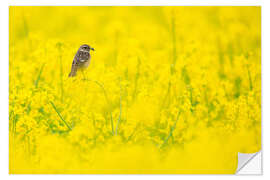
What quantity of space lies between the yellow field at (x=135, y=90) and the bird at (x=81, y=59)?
5 cm

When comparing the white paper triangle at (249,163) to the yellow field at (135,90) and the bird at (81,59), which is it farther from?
→ the bird at (81,59)

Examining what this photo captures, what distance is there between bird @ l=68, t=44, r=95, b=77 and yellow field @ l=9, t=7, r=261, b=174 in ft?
0.16

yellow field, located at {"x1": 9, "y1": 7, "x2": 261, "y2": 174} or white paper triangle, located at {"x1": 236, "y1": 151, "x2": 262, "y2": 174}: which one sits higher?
yellow field, located at {"x1": 9, "y1": 7, "x2": 261, "y2": 174}

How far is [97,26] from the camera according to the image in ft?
11.0

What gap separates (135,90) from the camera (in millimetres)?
3238

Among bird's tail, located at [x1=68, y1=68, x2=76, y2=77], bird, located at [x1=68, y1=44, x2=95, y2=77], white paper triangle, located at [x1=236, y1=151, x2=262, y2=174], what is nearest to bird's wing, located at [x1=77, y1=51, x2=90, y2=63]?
bird, located at [x1=68, y1=44, x2=95, y2=77]

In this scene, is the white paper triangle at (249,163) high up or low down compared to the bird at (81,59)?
down

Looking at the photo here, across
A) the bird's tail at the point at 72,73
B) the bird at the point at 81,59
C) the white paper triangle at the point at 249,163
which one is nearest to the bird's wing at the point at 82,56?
the bird at the point at 81,59

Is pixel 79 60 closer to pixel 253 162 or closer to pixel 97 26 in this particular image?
pixel 97 26

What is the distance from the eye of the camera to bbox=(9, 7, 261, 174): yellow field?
318 centimetres

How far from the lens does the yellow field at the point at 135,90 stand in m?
3.18

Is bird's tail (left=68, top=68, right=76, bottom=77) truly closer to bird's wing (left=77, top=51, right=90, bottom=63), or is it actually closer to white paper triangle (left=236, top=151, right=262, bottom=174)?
bird's wing (left=77, top=51, right=90, bottom=63)

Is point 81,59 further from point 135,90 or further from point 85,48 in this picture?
point 135,90

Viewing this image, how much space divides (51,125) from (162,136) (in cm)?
104
